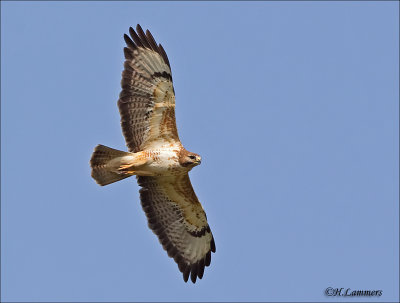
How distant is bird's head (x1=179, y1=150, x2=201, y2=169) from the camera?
13820mm

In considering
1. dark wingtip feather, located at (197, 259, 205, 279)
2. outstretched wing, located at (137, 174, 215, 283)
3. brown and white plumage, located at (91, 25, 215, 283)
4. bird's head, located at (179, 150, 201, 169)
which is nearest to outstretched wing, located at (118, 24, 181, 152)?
brown and white plumage, located at (91, 25, 215, 283)

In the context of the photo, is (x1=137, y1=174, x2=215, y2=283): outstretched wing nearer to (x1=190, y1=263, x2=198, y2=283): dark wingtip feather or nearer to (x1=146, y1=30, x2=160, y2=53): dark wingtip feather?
(x1=190, y1=263, x2=198, y2=283): dark wingtip feather

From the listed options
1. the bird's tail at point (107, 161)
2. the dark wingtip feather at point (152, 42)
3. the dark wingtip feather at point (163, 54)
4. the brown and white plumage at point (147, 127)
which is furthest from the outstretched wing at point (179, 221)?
the dark wingtip feather at point (152, 42)

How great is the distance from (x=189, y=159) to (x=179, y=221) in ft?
5.76

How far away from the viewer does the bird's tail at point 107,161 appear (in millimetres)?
14133

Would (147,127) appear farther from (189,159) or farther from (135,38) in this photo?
(135,38)

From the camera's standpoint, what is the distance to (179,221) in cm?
1517

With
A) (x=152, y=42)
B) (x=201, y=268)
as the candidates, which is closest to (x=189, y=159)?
(x=152, y=42)

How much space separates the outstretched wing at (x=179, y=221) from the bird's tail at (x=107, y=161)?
77cm

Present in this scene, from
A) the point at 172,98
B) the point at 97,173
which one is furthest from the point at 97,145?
the point at 172,98

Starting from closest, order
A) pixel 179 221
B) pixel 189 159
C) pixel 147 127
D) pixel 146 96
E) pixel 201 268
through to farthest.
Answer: pixel 189 159 < pixel 146 96 < pixel 147 127 < pixel 179 221 < pixel 201 268

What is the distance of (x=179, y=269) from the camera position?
49.7 ft

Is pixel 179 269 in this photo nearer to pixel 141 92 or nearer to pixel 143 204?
pixel 143 204

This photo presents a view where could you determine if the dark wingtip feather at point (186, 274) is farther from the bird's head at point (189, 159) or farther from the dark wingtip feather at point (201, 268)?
the bird's head at point (189, 159)
